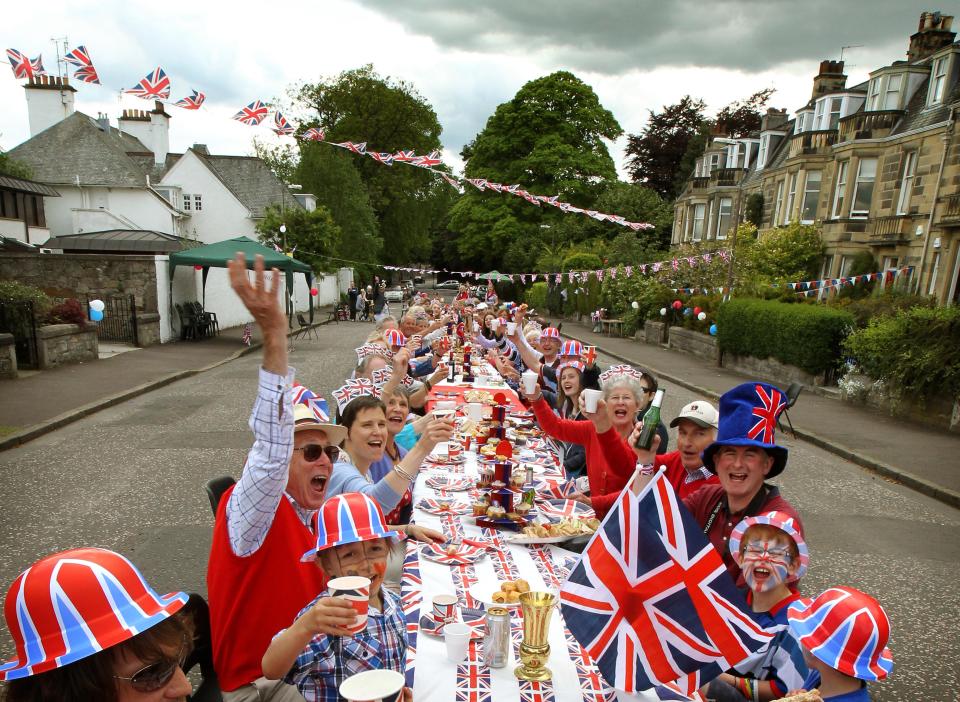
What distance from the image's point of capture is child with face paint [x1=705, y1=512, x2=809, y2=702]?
2352 millimetres

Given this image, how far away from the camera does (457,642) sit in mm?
2277

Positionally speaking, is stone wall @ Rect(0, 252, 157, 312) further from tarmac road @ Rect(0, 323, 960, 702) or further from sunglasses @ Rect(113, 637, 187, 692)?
sunglasses @ Rect(113, 637, 187, 692)

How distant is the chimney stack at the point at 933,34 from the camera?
20875 mm

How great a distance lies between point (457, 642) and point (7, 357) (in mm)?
13601

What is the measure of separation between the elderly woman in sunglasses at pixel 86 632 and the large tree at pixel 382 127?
41695 millimetres

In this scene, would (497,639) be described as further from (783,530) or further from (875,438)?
(875,438)

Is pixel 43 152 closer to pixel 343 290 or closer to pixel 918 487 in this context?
pixel 343 290

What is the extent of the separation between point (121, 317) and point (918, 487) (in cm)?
2013

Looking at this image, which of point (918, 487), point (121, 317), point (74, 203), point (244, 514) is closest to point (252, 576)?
point (244, 514)

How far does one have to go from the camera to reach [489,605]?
7.77ft

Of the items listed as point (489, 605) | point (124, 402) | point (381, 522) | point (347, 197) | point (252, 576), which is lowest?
point (124, 402)

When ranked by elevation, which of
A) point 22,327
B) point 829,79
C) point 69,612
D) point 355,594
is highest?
point 829,79

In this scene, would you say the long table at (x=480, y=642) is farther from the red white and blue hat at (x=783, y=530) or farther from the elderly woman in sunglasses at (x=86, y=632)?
the elderly woman in sunglasses at (x=86, y=632)

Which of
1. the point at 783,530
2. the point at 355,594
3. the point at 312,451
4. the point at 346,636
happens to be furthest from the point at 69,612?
the point at 783,530
